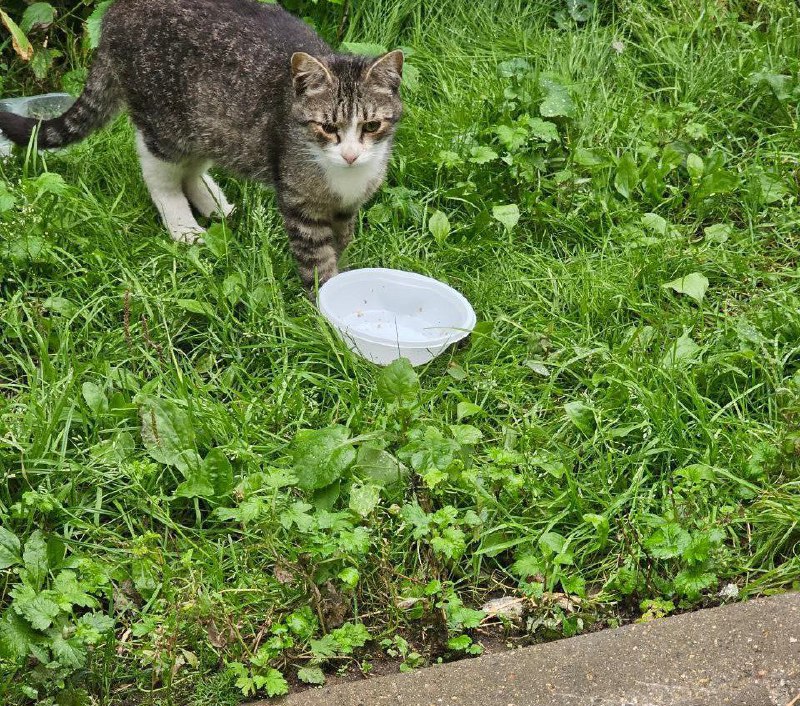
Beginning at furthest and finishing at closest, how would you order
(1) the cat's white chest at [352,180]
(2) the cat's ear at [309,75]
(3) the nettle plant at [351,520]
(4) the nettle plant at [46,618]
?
1. (1) the cat's white chest at [352,180]
2. (2) the cat's ear at [309,75]
3. (3) the nettle plant at [351,520]
4. (4) the nettle plant at [46,618]

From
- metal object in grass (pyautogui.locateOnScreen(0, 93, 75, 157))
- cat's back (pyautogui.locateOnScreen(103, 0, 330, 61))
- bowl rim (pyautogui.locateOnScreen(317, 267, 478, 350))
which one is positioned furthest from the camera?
metal object in grass (pyautogui.locateOnScreen(0, 93, 75, 157))

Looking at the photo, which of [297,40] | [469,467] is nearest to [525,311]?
[469,467]

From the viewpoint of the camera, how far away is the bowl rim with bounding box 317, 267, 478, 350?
3.69 metres

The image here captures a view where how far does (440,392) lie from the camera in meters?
3.60

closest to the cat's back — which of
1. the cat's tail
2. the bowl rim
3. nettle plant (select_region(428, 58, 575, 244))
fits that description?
the cat's tail

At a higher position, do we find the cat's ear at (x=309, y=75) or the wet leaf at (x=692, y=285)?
the cat's ear at (x=309, y=75)

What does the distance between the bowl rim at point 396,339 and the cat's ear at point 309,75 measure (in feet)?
2.33

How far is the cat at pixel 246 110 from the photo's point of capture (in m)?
3.98

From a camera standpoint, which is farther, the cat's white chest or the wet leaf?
the cat's white chest

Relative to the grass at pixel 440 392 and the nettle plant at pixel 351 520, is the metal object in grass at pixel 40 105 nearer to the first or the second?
the grass at pixel 440 392

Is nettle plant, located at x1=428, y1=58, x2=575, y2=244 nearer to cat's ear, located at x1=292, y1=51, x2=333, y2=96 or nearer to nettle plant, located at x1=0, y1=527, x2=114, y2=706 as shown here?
cat's ear, located at x1=292, y1=51, x2=333, y2=96

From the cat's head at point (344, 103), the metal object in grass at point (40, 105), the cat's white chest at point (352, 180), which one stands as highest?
the cat's head at point (344, 103)

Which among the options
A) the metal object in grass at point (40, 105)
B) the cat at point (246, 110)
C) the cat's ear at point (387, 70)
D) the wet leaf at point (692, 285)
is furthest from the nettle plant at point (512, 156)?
the metal object in grass at point (40, 105)

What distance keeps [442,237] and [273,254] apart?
0.69 meters
